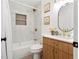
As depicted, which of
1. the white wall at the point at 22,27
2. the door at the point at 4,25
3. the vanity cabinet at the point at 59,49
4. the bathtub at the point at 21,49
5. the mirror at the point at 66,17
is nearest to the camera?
the door at the point at 4,25


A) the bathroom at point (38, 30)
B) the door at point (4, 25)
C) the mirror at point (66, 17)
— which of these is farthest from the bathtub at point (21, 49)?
the door at point (4, 25)

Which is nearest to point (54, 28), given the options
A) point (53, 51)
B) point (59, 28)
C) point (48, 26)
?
point (59, 28)

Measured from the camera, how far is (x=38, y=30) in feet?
14.8

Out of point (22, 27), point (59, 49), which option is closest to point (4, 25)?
point (59, 49)

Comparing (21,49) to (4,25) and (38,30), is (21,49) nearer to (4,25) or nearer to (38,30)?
(38,30)

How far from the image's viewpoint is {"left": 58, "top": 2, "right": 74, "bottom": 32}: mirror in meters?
2.43

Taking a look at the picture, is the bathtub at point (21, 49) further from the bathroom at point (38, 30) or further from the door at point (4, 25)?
the door at point (4, 25)

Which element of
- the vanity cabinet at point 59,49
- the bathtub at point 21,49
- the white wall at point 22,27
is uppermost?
the white wall at point 22,27

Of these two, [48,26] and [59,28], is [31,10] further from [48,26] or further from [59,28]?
[59,28]

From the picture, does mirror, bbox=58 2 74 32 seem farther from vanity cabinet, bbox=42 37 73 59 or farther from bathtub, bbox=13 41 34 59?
bathtub, bbox=13 41 34 59

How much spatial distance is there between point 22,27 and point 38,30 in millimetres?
710

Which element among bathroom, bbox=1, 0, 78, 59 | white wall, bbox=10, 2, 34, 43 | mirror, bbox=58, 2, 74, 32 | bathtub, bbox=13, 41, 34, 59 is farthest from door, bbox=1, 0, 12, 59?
white wall, bbox=10, 2, 34, 43

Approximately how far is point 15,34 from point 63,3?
2184mm

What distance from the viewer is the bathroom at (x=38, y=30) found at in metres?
1.72
